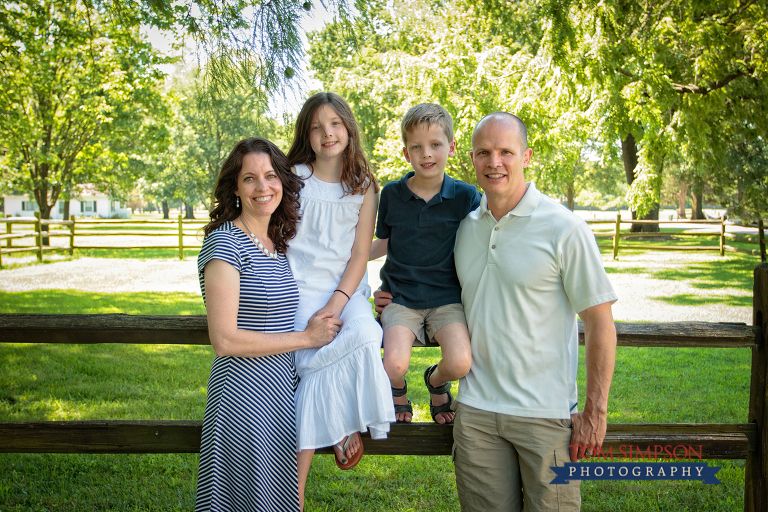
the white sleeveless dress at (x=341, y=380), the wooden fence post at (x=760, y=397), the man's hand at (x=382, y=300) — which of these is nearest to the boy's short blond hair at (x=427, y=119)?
the man's hand at (x=382, y=300)

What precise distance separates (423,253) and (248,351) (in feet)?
3.10

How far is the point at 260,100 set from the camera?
3.87 m

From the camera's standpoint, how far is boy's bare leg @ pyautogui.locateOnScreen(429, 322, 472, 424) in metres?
2.30

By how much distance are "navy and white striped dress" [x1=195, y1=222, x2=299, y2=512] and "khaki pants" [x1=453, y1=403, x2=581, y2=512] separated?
2.33 feet

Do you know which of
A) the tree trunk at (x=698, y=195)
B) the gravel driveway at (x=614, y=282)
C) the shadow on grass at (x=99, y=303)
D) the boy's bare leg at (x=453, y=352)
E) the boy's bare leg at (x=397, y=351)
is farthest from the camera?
the tree trunk at (x=698, y=195)

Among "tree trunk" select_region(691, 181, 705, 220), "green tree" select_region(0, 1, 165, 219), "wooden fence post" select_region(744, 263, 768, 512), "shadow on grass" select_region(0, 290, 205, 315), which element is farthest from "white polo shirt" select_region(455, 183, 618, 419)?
"tree trunk" select_region(691, 181, 705, 220)

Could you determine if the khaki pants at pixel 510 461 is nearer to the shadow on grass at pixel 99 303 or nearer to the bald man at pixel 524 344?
the bald man at pixel 524 344

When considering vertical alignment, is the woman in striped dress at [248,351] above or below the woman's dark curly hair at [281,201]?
below

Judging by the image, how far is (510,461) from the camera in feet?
7.60

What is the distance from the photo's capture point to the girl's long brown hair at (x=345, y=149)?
9.08ft

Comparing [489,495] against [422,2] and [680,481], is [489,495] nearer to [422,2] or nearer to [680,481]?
[680,481]

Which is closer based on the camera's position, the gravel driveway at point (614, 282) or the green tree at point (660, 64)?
the green tree at point (660, 64)

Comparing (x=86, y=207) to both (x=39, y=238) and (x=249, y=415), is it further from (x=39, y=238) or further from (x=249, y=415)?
(x=249, y=415)

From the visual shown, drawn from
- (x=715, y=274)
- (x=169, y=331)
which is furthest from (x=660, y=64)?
(x=169, y=331)
